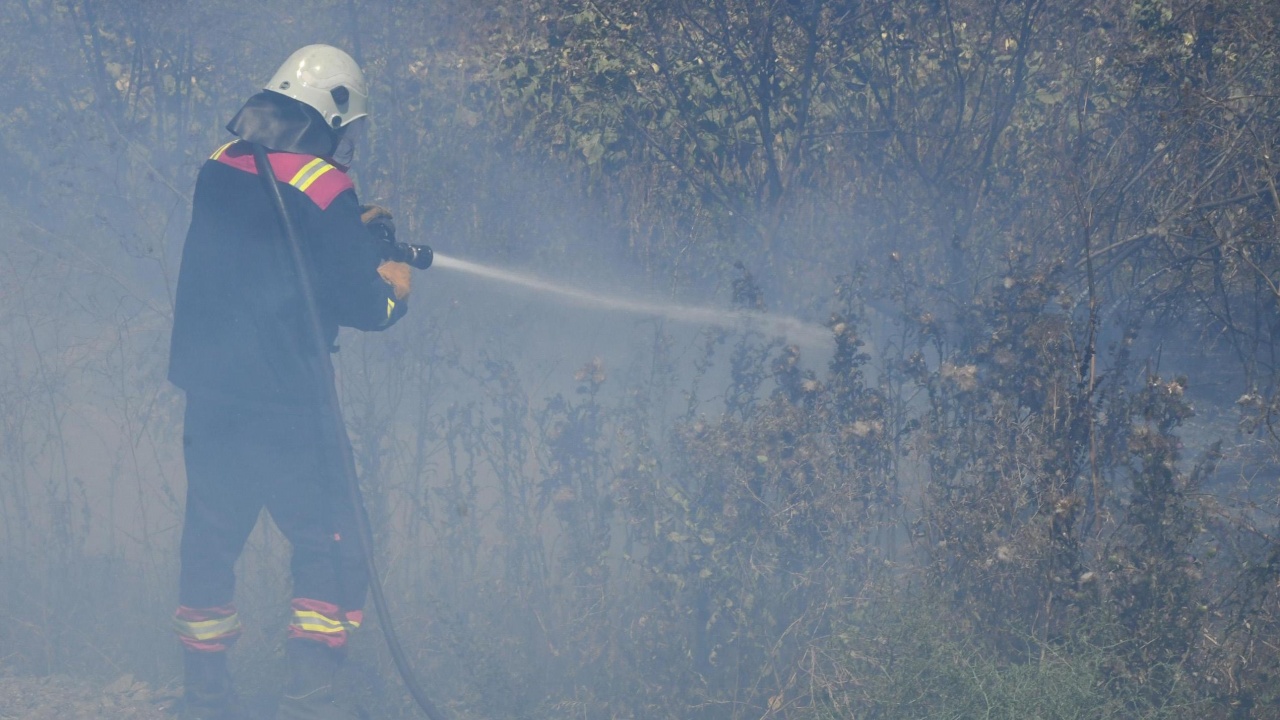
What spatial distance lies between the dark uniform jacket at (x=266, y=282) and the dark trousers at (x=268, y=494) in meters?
0.11

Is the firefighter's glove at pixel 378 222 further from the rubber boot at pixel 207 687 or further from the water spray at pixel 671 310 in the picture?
the rubber boot at pixel 207 687

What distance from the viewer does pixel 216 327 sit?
4.14 metres

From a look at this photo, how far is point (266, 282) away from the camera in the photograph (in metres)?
4.12

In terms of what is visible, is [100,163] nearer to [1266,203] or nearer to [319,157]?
[319,157]

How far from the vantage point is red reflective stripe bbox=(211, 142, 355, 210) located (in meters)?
3.96

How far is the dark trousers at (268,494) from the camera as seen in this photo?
165 inches

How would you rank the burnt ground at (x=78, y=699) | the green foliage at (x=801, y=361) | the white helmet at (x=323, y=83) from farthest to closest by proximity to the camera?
1. the burnt ground at (x=78, y=699)
2. the white helmet at (x=323, y=83)
3. the green foliage at (x=801, y=361)

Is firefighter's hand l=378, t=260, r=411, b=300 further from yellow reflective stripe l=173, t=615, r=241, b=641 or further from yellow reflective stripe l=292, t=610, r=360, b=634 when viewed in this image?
yellow reflective stripe l=173, t=615, r=241, b=641

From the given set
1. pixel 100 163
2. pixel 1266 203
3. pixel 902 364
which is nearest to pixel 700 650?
pixel 902 364

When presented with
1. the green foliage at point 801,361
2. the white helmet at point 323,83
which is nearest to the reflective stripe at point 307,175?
the white helmet at point 323,83

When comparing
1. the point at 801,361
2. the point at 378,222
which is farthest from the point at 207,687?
the point at 801,361

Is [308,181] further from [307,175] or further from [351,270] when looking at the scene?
[351,270]

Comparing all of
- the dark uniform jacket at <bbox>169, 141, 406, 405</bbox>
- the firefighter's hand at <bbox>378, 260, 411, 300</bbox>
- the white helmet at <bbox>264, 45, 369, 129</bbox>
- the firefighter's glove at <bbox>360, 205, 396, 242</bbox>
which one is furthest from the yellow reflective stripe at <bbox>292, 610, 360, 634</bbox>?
the white helmet at <bbox>264, 45, 369, 129</bbox>

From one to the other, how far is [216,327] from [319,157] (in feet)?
2.94
